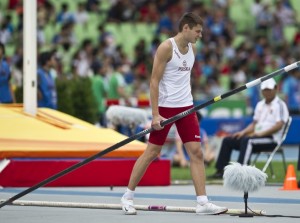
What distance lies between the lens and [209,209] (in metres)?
11.2

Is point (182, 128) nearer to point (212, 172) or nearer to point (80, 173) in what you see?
point (80, 173)

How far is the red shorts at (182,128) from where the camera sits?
11.5 metres

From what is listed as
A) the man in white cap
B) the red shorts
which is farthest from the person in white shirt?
the man in white cap

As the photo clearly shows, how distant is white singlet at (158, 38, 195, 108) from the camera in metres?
11.5

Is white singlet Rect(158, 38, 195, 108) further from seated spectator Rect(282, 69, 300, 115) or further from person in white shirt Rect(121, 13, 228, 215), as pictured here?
seated spectator Rect(282, 69, 300, 115)

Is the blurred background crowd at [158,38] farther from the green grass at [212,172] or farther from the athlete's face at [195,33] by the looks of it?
the athlete's face at [195,33]

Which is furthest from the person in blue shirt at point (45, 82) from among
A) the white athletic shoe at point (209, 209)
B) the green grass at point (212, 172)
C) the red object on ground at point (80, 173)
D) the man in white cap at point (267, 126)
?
the white athletic shoe at point (209, 209)

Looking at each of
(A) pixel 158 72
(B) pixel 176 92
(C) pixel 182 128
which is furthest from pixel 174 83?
(C) pixel 182 128

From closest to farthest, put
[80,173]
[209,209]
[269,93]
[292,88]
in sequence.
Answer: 1. [209,209]
2. [80,173]
3. [269,93]
4. [292,88]

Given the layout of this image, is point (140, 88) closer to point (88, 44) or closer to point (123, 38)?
point (88, 44)

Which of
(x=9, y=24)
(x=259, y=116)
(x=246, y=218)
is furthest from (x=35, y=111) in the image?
(x=9, y=24)

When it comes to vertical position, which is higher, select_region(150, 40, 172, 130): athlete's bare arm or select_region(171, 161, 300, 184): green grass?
select_region(150, 40, 172, 130): athlete's bare arm

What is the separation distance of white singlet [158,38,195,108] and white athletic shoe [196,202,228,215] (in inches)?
42.0

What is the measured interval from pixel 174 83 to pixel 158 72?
0.77ft
